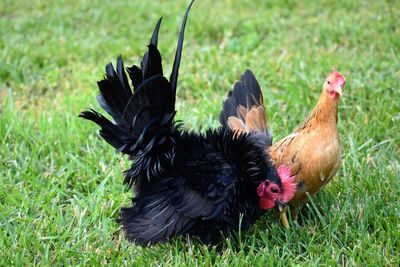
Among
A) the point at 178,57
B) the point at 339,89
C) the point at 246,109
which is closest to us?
the point at 178,57

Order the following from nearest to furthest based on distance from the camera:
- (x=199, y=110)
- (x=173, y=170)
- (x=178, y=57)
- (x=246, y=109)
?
(x=178, y=57), (x=173, y=170), (x=246, y=109), (x=199, y=110)

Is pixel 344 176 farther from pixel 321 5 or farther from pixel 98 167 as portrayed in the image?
pixel 321 5

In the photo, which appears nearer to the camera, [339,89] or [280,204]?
[280,204]

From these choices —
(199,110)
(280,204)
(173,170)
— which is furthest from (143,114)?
(199,110)

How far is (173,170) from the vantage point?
119 inches

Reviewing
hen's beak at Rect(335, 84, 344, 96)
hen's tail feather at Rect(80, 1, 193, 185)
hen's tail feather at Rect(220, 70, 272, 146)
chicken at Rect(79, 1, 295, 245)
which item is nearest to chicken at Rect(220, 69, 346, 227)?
hen's beak at Rect(335, 84, 344, 96)

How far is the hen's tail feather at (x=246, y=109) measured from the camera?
11.7 feet

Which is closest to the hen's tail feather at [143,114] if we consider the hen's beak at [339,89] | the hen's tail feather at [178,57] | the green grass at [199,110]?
the hen's tail feather at [178,57]

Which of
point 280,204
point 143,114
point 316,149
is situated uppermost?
point 143,114

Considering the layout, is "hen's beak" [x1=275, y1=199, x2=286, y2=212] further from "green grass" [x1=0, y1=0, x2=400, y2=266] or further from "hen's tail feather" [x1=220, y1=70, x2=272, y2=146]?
"hen's tail feather" [x1=220, y1=70, x2=272, y2=146]

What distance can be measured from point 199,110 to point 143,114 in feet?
5.13

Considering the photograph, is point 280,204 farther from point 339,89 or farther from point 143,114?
point 143,114

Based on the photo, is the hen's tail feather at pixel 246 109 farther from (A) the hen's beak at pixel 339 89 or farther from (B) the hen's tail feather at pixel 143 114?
(B) the hen's tail feather at pixel 143 114

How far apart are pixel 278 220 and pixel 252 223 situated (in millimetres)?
261
